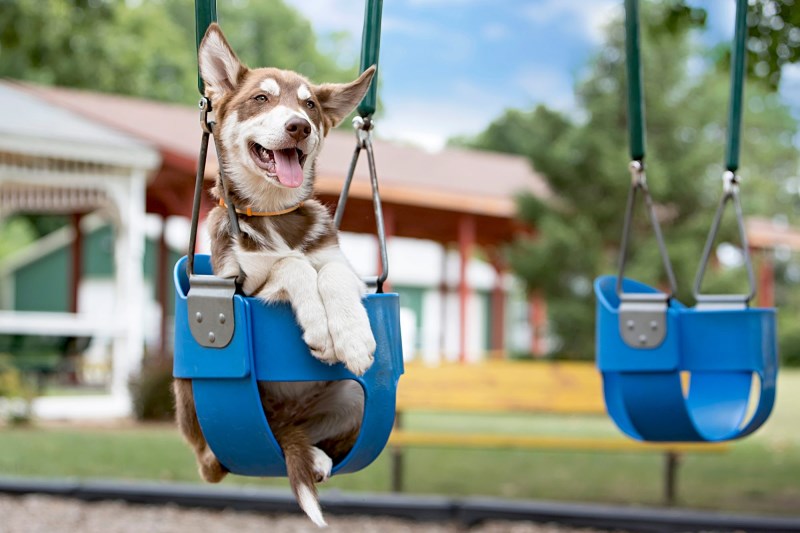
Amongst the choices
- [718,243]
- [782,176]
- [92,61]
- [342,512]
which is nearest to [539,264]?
[718,243]

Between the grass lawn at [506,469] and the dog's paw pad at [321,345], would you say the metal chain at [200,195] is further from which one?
the grass lawn at [506,469]

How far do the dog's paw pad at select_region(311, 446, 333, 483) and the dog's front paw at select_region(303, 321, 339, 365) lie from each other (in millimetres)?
270

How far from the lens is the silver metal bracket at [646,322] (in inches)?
134

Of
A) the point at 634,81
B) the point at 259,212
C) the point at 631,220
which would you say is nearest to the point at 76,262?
the point at 634,81

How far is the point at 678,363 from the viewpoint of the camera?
11.3 feet

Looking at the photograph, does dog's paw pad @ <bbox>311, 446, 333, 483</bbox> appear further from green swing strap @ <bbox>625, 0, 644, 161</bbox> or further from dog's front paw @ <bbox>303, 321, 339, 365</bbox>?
green swing strap @ <bbox>625, 0, 644, 161</bbox>

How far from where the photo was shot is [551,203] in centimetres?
1616

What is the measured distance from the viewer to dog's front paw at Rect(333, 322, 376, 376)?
2205mm

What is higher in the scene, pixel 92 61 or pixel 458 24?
pixel 458 24

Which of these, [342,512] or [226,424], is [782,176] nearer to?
[342,512]

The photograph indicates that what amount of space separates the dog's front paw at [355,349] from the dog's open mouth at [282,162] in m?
0.39

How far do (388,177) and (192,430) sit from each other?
14.5m

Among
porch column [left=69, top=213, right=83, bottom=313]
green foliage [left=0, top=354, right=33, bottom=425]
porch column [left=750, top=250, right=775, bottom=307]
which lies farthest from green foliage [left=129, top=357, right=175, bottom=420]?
porch column [left=750, top=250, right=775, bottom=307]

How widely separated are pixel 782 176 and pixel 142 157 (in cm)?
3409
